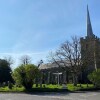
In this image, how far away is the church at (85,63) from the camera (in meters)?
62.8

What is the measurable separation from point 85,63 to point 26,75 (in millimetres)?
23217

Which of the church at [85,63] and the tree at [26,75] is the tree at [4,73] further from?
the tree at [26,75]

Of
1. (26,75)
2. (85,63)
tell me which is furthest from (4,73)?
(26,75)

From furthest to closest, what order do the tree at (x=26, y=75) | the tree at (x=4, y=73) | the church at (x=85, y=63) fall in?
the tree at (x=4, y=73) → the church at (x=85, y=63) → the tree at (x=26, y=75)

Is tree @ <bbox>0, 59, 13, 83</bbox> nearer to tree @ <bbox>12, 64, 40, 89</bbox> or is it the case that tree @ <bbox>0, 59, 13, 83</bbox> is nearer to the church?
the church

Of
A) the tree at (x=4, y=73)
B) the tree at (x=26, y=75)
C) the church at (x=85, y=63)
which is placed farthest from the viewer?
the tree at (x=4, y=73)

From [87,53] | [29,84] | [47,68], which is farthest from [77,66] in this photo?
[47,68]

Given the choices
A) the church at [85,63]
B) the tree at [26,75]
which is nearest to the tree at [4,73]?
the church at [85,63]

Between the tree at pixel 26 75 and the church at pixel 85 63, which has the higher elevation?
the church at pixel 85 63

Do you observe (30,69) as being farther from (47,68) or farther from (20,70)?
(47,68)

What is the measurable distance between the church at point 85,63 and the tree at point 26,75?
19.9 metres

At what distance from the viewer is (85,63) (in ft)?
202

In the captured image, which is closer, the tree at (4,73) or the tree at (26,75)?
the tree at (26,75)

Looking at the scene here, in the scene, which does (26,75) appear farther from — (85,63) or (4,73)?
(4,73)
